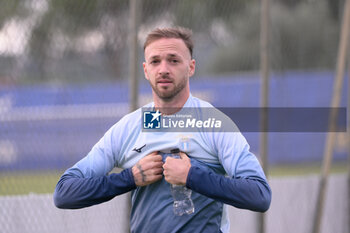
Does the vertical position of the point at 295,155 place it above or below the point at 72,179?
below

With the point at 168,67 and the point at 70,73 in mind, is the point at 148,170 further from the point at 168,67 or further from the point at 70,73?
the point at 70,73

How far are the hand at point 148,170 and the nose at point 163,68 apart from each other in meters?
0.39

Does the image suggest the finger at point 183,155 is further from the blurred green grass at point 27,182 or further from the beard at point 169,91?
the blurred green grass at point 27,182

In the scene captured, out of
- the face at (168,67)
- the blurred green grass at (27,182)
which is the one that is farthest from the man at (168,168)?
the blurred green grass at (27,182)

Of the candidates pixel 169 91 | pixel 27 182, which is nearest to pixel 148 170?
pixel 169 91

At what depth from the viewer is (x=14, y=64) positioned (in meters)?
3.54

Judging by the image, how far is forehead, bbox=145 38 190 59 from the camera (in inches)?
99.9

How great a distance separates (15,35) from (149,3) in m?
1.18

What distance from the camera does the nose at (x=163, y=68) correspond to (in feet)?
8.20

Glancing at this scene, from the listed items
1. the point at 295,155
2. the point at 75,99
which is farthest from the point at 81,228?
the point at 295,155

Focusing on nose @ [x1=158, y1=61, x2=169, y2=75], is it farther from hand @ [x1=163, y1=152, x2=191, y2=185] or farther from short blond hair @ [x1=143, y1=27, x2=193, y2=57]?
hand @ [x1=163, y1=152, x2=191, y2=185]

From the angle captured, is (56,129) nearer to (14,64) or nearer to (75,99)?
(75,99)

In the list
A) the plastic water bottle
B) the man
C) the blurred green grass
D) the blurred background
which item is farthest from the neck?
the blurred green grass

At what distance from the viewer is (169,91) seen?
2.54m
